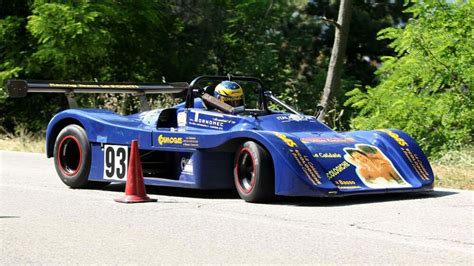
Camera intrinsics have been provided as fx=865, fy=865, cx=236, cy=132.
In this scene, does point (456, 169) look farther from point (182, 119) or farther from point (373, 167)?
point (182, 119)

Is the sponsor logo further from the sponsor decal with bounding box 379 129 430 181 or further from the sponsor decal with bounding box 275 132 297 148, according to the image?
the sponsor decal with bounding box 379 129 430 181

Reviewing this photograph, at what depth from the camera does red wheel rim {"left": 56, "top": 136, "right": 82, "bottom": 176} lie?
36.8ft

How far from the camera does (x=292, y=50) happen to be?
29266 mm

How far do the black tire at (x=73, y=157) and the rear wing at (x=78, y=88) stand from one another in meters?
0.64

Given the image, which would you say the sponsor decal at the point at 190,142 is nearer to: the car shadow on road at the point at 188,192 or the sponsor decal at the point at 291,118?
the car shadow on road at the point at 188,192

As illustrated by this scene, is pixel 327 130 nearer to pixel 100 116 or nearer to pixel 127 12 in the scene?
pixel 100 116

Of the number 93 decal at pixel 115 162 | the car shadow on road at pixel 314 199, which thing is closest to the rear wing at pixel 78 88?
the number 93 decal at pixel 115 162

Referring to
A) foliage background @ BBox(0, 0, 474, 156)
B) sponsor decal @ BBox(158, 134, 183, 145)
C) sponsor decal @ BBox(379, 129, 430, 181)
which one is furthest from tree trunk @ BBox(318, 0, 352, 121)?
sponsor decal @ BBox(158, 134, 183, 145)

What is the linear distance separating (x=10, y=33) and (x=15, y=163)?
33.5 feet

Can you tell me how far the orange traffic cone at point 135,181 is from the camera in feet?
31.1

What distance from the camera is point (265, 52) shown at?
27234 mm

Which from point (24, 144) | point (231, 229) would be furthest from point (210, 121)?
point (24, 144)

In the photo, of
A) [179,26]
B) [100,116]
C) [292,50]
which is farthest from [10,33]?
[100,116]

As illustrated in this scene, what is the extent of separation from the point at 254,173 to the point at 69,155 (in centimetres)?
328
